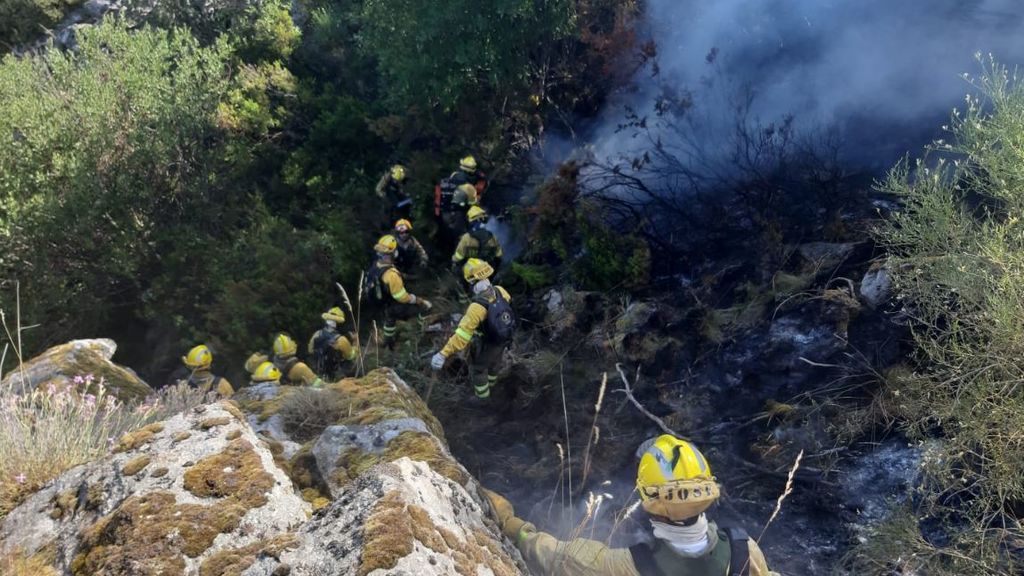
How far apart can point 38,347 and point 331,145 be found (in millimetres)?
5053

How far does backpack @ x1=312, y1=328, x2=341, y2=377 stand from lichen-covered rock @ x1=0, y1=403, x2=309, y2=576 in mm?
3568

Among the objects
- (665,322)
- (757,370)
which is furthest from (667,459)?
(665,322)

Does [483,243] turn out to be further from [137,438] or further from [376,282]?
[137,438]

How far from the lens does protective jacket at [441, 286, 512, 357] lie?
6.50 m

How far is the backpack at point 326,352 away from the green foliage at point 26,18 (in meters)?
12.3

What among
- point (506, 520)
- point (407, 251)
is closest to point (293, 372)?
Answer: point (407, 251)

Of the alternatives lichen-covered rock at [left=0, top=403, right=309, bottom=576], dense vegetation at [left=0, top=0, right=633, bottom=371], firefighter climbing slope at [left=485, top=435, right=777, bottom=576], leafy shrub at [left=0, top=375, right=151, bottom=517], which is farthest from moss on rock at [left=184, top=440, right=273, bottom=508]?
dense vegetation at [left=0, top=0, right=633, bottom=371]

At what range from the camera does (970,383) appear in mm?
3900

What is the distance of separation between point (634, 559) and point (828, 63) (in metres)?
6.51

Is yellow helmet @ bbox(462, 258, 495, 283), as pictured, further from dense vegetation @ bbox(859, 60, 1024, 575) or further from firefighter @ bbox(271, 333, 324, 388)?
dense vegetation @ bbox(859, 60, 1024, 575)

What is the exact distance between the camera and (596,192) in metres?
7.48

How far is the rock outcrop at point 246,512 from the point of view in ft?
7.85

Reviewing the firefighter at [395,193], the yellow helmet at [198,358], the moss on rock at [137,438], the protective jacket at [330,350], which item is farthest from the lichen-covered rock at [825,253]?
the yellow helmet at [198,358]

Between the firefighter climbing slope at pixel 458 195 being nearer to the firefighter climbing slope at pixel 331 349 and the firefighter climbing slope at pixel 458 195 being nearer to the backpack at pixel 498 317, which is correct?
the backpack at pixel 498 317
